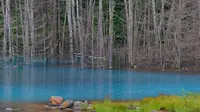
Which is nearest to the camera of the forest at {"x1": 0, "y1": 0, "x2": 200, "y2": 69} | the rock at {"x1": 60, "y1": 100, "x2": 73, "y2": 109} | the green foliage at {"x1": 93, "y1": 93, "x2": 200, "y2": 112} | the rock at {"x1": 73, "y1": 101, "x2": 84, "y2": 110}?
the green foliage at {"x1": 93, "y1": 93, "x2": 200, "y2": 112}

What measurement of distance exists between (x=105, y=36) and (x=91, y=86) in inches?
787

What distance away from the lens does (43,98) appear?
1788cm

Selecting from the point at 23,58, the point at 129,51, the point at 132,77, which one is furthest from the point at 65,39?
the point at 132,77

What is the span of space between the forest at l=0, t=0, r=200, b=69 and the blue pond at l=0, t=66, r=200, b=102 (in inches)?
307

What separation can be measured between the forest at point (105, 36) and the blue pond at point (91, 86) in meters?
7.81

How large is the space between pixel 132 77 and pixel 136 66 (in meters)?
8.65

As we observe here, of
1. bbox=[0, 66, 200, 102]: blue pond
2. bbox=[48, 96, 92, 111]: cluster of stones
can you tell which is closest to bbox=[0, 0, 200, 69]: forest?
bbox=[0, 66, 200, 102]: blue pond

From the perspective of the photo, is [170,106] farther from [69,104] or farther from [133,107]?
[69,104]

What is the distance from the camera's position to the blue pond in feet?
61.9

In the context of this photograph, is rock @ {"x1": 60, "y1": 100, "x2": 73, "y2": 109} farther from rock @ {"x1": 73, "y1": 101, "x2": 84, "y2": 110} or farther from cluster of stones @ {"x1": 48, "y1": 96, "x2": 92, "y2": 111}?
rock @ {"x1": 73, "y1": 101, "x2": 84, "y2": 110}

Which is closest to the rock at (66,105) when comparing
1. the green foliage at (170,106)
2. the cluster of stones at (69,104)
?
the cluster of stones at (69,104)

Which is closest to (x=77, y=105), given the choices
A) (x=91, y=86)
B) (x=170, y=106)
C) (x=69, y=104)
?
(x=69, y=104)

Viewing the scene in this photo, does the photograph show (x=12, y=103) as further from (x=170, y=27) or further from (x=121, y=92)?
(x=170, y=27)

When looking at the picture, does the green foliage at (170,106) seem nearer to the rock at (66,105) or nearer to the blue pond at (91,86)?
the rock at (66,105)
